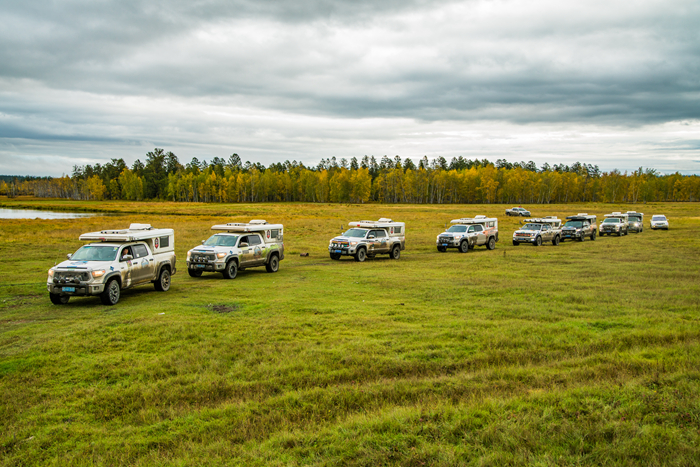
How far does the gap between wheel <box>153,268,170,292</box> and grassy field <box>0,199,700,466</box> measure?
101cm

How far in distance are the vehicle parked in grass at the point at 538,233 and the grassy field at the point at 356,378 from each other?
19.6m

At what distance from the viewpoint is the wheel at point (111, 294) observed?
14.0 meters

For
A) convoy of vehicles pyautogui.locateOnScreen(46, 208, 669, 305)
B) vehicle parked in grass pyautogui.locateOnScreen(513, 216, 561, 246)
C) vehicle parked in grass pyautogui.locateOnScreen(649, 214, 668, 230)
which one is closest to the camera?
convoy of vehicles pyautogui.locateOnScreen(46, 208, 669, 305)

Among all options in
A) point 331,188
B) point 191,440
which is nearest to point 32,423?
point 191,440

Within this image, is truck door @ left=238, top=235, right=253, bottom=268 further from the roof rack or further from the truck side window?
the truck side window

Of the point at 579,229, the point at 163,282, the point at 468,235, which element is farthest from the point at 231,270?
the point at 579,229

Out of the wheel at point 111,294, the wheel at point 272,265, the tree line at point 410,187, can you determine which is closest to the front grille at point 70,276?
the wheel at point 111,294

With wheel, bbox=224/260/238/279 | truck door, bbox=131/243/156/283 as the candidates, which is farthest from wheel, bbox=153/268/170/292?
wheel, bbox=224/260/238/279

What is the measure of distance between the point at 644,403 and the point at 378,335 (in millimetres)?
5156

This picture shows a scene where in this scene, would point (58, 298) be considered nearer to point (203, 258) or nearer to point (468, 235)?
point (203, 258)

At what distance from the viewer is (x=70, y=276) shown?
13656 millimetres

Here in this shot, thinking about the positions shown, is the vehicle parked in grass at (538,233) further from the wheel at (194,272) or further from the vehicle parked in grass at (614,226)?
the wheel at (194,272)

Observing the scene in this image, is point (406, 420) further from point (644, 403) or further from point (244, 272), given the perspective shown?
point (244, 272)

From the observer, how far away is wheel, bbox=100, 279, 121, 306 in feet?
45.9
